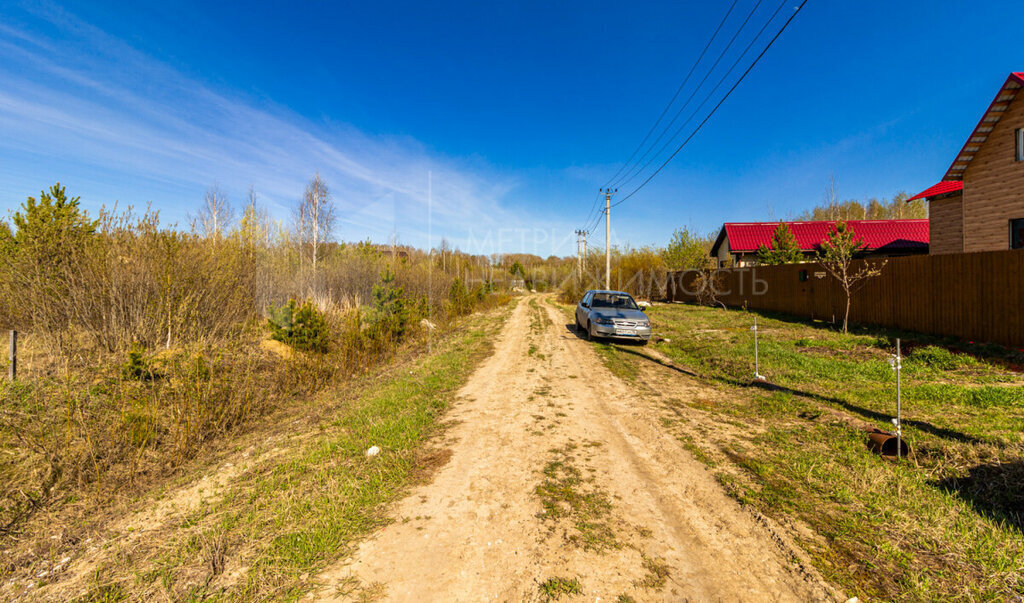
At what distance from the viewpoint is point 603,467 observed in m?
3.95

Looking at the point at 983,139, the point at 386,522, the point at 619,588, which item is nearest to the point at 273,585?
the point at 386,522

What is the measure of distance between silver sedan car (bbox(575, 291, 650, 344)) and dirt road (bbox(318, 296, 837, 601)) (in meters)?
6.57

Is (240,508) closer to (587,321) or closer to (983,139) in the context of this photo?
(587,321)

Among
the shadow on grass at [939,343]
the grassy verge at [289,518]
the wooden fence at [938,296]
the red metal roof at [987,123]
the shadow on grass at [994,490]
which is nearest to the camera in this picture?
the grassy verge at [289,518]

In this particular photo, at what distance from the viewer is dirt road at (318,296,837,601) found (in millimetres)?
2326

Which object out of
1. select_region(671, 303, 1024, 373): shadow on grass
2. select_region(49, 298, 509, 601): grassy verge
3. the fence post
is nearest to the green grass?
select_region(49, 298, 509, 601): grassy verge

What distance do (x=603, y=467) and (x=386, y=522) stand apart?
7.15ft

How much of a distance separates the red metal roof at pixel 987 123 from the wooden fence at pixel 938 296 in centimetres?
500

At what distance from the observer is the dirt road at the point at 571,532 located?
233 centimetres

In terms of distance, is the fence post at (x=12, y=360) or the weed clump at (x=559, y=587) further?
the fence post at (x=12, y=360)

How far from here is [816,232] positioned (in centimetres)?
2806

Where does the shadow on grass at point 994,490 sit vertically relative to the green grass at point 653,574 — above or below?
above

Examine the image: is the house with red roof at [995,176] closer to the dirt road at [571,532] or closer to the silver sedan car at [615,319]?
the silver sedan car at [615,319]

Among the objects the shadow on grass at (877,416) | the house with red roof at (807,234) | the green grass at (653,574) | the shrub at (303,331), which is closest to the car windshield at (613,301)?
the shadow on grass at (877,416)
